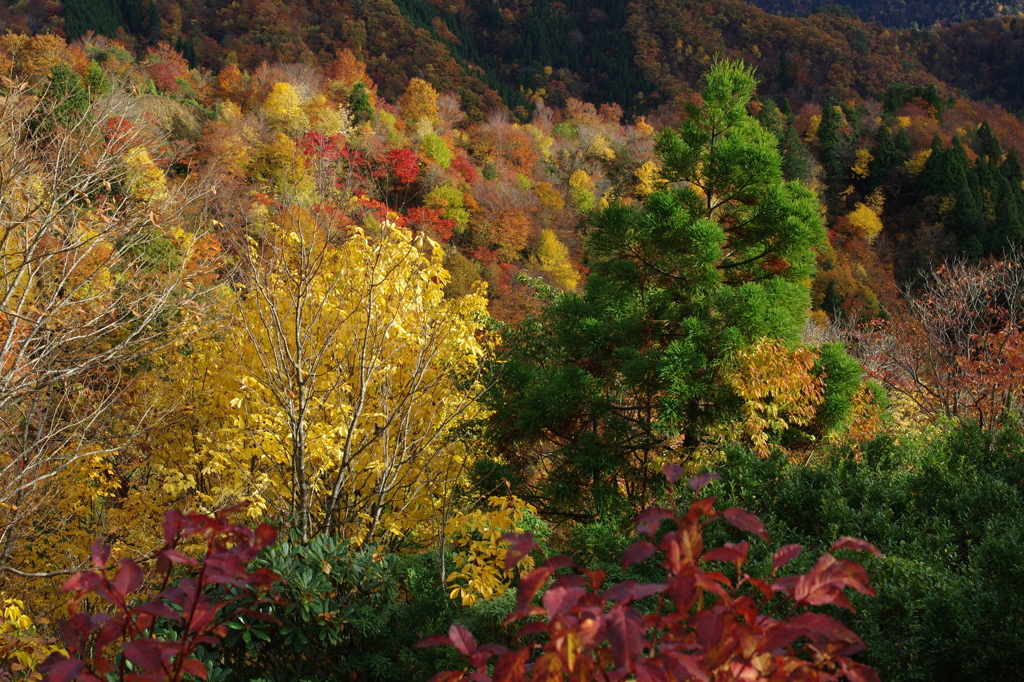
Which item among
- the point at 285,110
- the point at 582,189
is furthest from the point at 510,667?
the point at 582,189

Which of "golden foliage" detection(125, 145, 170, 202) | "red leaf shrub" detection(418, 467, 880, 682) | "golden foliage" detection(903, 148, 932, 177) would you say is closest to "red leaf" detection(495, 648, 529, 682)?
"red leaf shrub" detection(418, 467, 880, 682)

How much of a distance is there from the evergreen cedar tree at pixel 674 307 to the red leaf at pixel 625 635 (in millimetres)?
5700

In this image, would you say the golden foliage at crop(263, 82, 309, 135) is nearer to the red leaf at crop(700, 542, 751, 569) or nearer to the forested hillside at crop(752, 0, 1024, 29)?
the red leaf at crop(700, 542, 751, 569)

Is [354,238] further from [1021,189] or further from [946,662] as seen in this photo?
[1021,189]

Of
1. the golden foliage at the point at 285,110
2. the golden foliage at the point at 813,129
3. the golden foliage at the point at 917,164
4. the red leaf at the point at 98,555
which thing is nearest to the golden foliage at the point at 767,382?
the red leaf at the point at 98,555

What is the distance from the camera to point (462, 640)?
1.60m

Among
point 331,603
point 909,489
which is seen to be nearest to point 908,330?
point 909,489

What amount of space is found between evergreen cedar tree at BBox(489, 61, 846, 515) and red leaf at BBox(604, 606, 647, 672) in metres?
5.70

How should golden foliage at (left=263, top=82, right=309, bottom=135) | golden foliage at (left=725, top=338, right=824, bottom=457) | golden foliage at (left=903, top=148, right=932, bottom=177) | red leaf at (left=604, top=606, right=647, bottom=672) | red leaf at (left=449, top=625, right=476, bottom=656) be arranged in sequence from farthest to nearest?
golden foliage at (left=903, top=148, right=932, bottom=177), golden foliage at (left=263, top=82, right=309, bottom=135), golden foliage at (left=725, top=338, right=824, bottom=457), red leaf at (left=449, top=625, right=476, bottom=656), red leaf at (left=604, top=606, right=647, bottom=672)

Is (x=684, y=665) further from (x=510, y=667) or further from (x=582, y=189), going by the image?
(x=582, y=189)

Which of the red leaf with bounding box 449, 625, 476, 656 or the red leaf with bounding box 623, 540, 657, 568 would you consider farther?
the red leaf with bounding box 449, 625, 476, 656

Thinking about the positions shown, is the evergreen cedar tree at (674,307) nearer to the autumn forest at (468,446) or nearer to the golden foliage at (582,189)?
the autumn forest at (468,446)

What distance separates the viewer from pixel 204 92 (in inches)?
1366

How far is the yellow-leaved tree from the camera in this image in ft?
16.6
